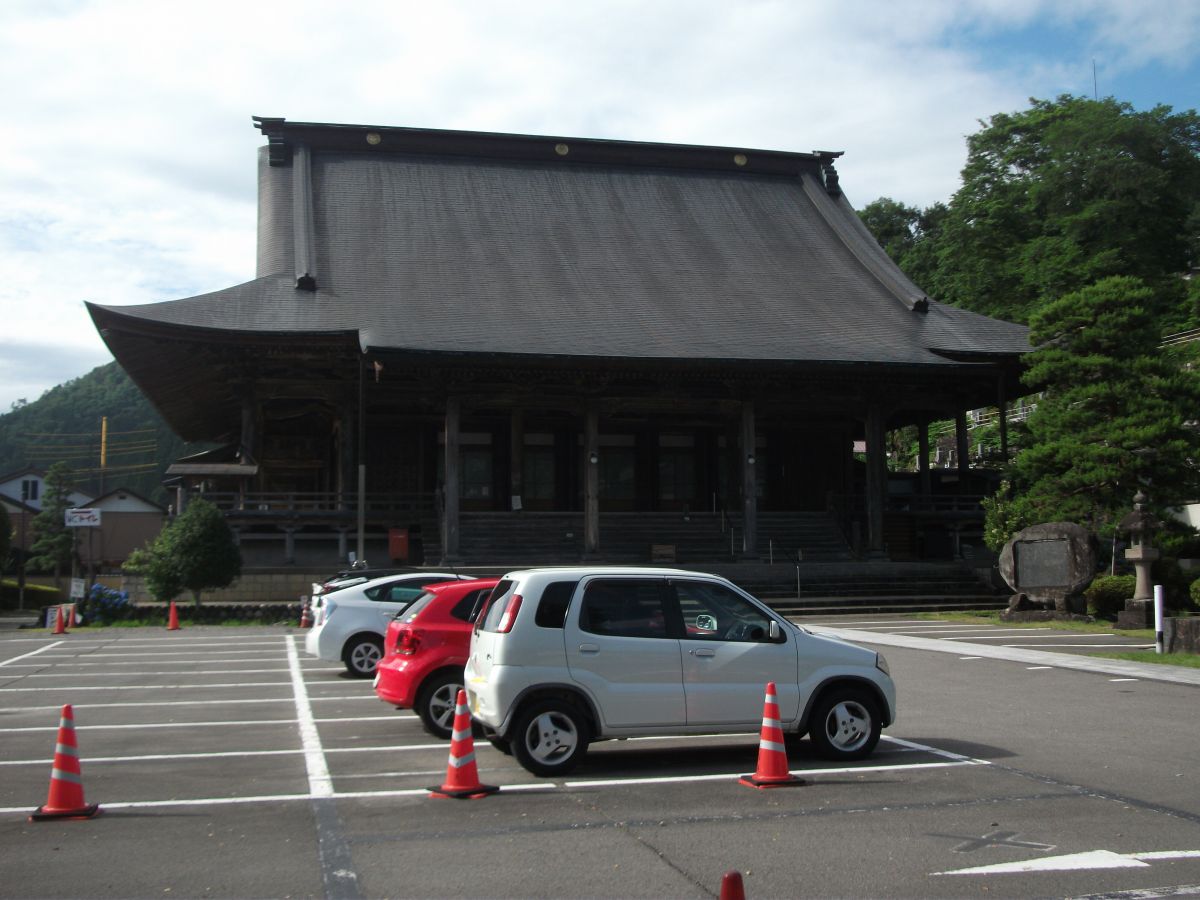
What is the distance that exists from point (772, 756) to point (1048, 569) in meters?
17.5

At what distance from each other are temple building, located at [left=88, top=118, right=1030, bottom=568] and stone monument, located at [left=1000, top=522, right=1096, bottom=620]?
6.51 m

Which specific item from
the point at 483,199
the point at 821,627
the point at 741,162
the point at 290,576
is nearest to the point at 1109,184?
the point at 741,162

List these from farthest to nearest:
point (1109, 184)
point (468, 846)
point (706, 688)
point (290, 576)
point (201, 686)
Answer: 1. point (1109, 184)
2. point (290, 576)
3. point (201, 686)
4. point (706, 688)
5. point (468, 846)

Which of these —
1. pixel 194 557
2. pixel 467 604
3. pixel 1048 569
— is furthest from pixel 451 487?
pixel 467 604

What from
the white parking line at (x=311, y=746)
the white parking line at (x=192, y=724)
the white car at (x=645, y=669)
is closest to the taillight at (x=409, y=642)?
the white parking line at (x=311, y=746)

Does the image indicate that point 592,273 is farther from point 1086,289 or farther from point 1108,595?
point 1108,595

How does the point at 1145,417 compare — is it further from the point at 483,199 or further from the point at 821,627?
the point at 483,199

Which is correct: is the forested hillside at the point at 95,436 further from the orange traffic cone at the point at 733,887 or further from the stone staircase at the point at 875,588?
the orange traffic cone at the point at 733,887

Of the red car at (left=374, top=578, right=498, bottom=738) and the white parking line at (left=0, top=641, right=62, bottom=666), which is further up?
the red car at (left=374, top=578, right=498, bottom=738)

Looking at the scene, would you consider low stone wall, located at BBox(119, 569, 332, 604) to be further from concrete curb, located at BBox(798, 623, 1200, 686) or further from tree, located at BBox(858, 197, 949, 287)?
tree, located at BBox(858, 197, 949, 287)

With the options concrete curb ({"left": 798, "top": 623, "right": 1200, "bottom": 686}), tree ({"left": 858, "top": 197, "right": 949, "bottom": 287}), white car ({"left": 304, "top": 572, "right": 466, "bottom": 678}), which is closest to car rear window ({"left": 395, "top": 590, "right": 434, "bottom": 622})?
white car ({"left": 304, "top": 572, "right": 466, "bottom": 678})

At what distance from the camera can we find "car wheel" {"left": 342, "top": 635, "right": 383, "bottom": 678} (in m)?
15.2

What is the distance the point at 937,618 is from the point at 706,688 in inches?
699

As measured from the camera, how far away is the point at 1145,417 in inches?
963
